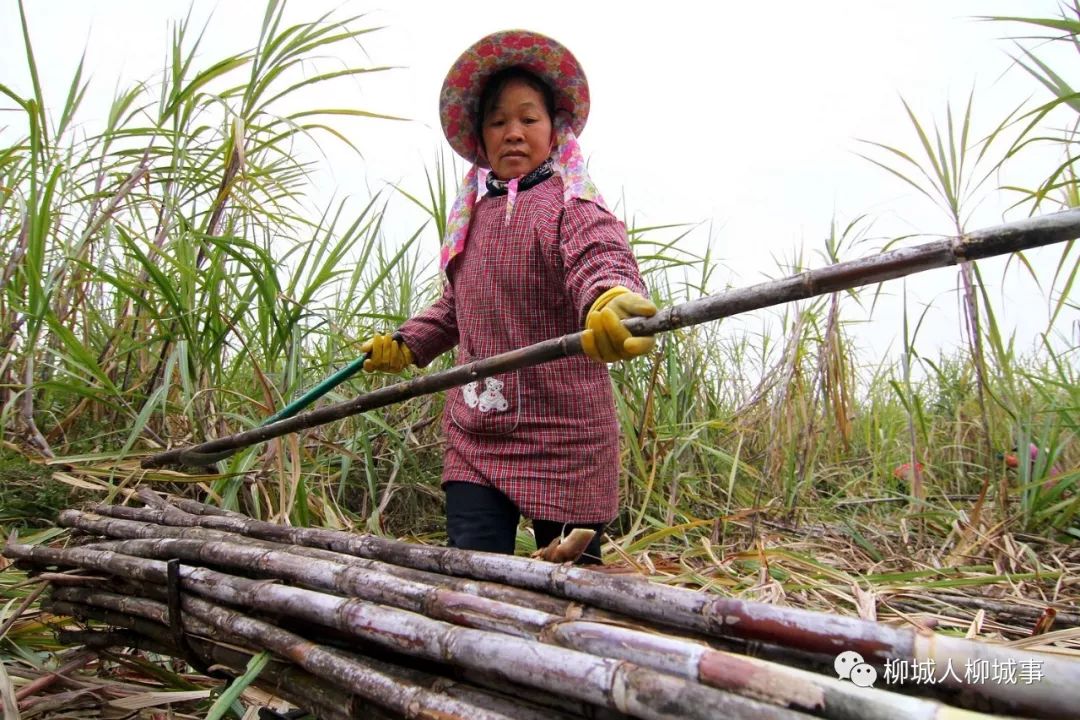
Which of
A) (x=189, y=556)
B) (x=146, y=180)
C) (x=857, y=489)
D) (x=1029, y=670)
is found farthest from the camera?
(x=857, y=489)

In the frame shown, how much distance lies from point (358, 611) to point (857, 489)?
2.31 metres

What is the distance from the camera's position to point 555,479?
1615 millimetres

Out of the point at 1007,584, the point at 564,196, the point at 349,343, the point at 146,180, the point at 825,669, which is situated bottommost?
the point at 1007,584

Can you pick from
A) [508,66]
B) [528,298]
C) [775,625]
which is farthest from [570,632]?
[508,66]

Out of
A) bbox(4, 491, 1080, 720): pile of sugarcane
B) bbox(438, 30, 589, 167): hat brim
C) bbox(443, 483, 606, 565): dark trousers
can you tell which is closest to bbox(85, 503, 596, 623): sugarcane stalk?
bbox(4, 491, 1080, 720): pile of sugarcane

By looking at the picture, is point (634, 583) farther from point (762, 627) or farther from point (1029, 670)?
point (1029, 670)

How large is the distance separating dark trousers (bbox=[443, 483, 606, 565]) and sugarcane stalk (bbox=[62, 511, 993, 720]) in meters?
0.50

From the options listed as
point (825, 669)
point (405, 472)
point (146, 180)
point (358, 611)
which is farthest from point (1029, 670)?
point (146, 180)

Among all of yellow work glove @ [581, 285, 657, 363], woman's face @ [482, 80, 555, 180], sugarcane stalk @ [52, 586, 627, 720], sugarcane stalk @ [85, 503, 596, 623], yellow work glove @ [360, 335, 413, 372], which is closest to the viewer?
sugarcane stalk @ [52, 586, 627, 720]

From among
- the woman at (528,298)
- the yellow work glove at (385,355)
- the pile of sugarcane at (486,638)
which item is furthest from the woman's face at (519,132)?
the pile of sugarcane at (486,638)

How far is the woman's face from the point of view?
5.75 ft

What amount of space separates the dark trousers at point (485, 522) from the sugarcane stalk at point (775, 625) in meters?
0.51

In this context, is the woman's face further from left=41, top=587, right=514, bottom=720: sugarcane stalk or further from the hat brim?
left=41, top=587, right=514, bottom=720: sugarcane stalk

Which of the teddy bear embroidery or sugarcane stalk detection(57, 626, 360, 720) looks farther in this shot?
the teddy bear embroidery
